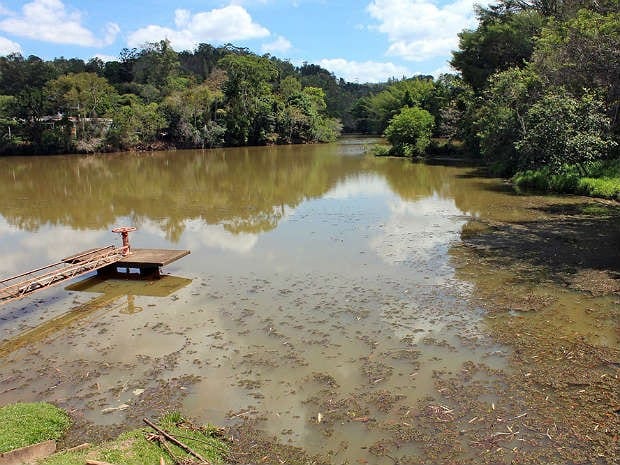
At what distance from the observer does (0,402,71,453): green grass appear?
5605mm

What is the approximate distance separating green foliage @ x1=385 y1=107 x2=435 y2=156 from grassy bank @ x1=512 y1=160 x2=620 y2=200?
1810 centimetres

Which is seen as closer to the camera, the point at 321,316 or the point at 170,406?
the point at 170,406

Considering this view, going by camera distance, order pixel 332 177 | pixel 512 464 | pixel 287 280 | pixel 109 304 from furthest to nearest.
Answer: pixel 332 177 → pixel 287 280 → pixel 109 304 → pixel 512 464

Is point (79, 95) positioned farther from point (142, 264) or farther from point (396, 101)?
point (142, 264)

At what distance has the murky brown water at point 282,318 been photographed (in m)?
6.84

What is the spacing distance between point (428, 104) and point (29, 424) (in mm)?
55747

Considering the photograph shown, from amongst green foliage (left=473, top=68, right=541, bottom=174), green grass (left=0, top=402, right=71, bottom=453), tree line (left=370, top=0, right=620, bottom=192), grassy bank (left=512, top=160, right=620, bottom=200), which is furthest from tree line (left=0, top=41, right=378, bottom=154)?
green grass (left=0, top=402, right=71, bottom=453)

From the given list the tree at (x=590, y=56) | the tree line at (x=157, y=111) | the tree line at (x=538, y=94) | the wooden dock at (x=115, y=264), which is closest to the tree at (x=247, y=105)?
the tree line at (x=157, y=111)

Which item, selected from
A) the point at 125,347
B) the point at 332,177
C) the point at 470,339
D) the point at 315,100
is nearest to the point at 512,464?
the point at 470,339

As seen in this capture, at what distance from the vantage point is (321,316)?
9.62 m

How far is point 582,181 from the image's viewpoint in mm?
21938

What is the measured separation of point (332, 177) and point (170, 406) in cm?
2557

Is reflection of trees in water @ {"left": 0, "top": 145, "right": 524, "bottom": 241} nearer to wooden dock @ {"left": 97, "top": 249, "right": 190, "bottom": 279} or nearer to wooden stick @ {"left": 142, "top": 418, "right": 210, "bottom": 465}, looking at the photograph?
wooden dock @ {"left": 97, "top": 249, "right": 190, "bottom": 279}

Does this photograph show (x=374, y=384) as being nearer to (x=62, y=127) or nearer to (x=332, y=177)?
(x=332, y=177)
